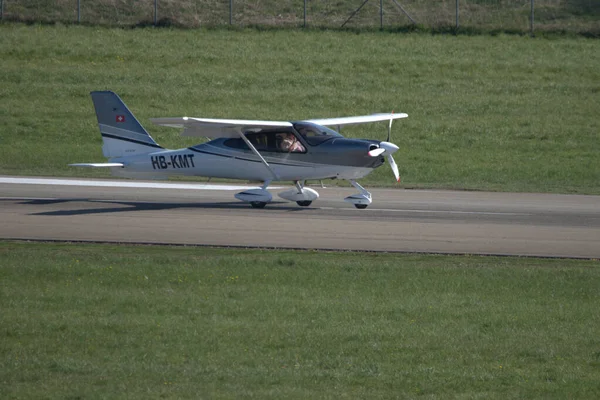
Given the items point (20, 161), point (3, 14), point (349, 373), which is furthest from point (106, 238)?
point (3, 14)

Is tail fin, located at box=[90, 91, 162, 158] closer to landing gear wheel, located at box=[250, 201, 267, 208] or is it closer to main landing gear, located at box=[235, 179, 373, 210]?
main landing gear, located at box=[235, 179, 373, 210]

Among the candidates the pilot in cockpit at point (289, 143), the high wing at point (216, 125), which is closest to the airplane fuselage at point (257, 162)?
the pilot in cockpit at point (289, 143)

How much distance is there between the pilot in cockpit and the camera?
842 inches

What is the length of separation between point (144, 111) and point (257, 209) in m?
17.3

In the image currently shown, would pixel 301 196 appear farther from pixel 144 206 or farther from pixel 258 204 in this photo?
pixel 144 206

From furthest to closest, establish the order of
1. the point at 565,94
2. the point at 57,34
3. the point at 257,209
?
the point at 57,34, the point at 565,94, the point at 257,209

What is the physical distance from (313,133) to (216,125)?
2.29m

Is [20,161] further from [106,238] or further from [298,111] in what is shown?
[106,238]

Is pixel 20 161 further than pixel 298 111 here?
No

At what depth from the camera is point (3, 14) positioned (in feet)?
157

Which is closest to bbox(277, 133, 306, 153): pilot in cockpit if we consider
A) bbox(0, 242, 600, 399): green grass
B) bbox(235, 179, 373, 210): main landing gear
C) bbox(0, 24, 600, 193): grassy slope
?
bbox(235, 179, 373, 210): main landing gear

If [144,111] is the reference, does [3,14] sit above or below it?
above

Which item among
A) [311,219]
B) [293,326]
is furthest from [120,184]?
[293,326]

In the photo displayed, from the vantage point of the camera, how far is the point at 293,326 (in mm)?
11086
